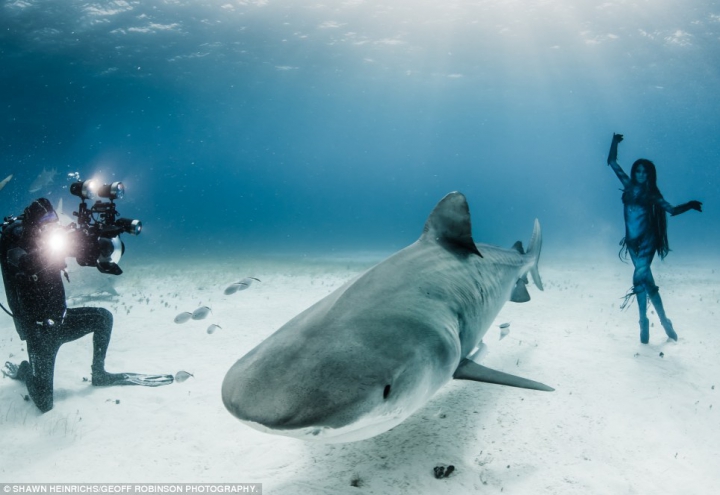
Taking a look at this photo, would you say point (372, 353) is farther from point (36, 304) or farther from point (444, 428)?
point (36, 304)

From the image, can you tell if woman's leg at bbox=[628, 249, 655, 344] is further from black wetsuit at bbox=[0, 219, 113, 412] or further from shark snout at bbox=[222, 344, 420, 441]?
black wetsuit at bbox=[0, 219, 113, 412]

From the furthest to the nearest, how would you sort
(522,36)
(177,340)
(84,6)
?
(522,36) < (84,6) < (177,340)

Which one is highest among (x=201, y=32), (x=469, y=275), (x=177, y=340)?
(x=201, y=32)

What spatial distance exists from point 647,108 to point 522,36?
41383 millimetres

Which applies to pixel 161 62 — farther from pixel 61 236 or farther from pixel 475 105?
pixel 475 105

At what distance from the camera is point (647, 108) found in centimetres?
5838

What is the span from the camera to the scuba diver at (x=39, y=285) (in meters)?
4.54

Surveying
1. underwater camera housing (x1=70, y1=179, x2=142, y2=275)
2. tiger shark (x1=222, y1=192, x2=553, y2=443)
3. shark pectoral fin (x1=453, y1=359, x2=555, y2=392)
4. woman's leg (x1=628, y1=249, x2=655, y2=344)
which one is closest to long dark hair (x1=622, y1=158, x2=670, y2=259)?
woman's leg (x1=628, y1=249, x2=655, y2=344)

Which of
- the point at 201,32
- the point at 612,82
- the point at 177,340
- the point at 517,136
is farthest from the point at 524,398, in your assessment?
the point at 517,136

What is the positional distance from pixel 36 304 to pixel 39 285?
0.24 m

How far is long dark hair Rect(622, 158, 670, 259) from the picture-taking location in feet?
23.0

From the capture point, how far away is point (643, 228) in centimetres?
725

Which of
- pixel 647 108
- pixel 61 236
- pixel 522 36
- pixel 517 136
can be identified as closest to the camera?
pixel 61 236

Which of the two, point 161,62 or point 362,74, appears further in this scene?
point 362,74
